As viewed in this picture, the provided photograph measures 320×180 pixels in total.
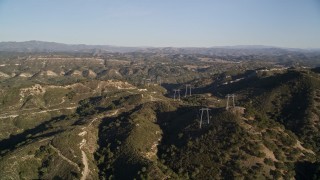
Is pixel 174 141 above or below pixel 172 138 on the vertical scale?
above

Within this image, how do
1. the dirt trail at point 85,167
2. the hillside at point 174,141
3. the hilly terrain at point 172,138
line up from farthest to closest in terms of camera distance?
the dirt trail at point 85,167
the hilly terrain at point 172,138
the hillside at point 174,141

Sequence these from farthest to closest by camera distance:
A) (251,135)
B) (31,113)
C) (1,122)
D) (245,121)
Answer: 1. (31,113)
2. (1,122)
3. (245,121)
4. (251,135)

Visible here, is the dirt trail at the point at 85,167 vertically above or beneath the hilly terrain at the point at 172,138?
beneath

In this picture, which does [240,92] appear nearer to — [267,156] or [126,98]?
[126,98]

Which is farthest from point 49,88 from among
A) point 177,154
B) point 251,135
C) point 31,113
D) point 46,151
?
point 251,135

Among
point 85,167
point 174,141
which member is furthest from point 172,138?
point 85,167

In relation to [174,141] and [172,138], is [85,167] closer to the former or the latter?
[174,141]

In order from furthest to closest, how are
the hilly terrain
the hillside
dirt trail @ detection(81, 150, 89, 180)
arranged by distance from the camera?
dirt trail @ detection(81, 150, 89, 180)
the hilly terrain
the hillside

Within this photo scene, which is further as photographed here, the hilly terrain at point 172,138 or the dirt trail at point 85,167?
the dirt trail at point 85,167

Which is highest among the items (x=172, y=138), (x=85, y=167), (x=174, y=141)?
(x=174, y=141)

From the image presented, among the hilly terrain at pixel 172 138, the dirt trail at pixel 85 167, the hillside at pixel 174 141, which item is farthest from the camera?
the dirt trail at pixel 85 167

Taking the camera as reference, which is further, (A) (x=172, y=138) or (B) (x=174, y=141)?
(A) (x=172, y=138)
